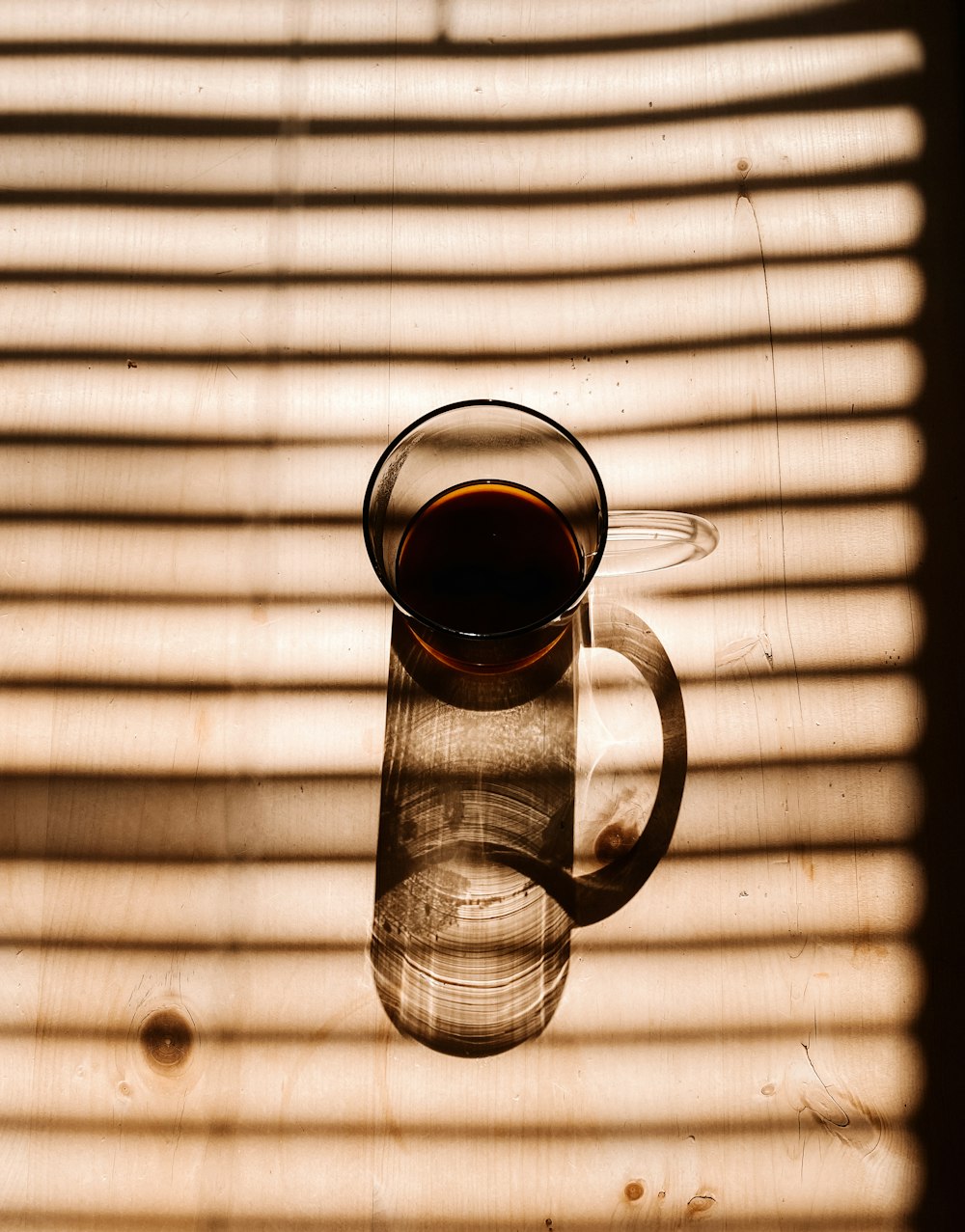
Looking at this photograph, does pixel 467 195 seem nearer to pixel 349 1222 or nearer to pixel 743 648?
pixel 743 648

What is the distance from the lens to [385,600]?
97cm

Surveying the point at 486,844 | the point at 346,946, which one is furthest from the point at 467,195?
the point at 346,946

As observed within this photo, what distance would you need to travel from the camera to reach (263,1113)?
90cm

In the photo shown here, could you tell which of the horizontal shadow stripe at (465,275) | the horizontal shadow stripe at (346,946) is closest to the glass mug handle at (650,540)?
the horizontal shadow stripe at (465,275)

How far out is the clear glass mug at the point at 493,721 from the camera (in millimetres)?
857

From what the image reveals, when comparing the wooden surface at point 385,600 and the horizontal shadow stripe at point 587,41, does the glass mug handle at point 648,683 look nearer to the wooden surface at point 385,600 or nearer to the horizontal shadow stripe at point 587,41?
the wooden surface at point 385,600

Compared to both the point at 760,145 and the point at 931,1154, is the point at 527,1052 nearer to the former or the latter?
the point at 931,1154

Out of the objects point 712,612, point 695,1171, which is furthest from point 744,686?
point 695,1171

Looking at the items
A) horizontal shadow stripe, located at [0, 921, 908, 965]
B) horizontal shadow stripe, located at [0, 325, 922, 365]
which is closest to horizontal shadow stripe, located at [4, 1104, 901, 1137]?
horizontal shadow stripe, located at [0, 921, 908, 965]

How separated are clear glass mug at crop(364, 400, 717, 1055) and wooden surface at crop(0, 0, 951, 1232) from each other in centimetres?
3

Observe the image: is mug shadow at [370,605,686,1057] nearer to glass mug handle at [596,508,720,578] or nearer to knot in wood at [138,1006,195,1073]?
glass mug handle at [596,508,720,578]

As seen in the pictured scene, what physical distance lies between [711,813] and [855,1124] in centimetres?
33

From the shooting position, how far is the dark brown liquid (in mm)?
833

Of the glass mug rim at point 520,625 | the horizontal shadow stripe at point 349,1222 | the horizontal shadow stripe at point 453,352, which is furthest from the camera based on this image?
the horizontal shadow stripe at point 453,352
